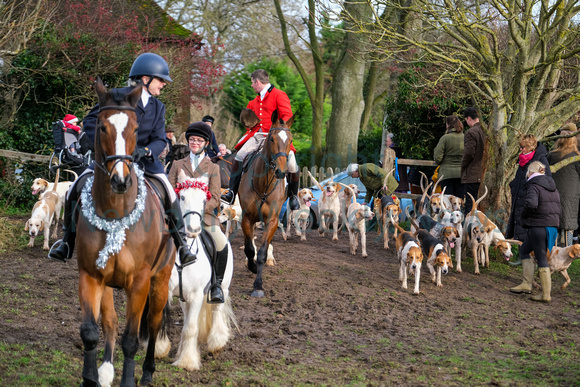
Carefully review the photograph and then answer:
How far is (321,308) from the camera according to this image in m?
7.69

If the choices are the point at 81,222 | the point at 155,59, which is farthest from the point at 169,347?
the point at 155,59

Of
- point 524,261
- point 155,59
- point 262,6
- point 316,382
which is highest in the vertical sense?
point 262,6

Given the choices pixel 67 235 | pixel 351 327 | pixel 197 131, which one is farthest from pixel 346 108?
pixel 67 235

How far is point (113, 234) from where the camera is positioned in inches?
165

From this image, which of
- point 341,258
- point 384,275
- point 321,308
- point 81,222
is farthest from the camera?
point 341,258

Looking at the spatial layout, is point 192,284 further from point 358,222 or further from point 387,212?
point 387,212

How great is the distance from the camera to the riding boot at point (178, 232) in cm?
486

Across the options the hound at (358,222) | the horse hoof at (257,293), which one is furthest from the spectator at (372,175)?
the horse hoof at (257,293)

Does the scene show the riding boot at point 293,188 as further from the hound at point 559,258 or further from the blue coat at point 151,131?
the blue coat at point 151,131

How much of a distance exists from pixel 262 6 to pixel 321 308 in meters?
23.2

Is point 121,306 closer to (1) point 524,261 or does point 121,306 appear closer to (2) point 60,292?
(2) point 60,292

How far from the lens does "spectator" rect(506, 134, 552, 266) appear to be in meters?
8.96

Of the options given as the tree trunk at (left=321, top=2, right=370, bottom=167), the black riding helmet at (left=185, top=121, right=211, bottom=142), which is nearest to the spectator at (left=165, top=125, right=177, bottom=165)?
the black riding helmet at (left=185, top=121, right=211, bottom=142)

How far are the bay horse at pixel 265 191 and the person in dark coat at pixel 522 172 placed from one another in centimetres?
346
